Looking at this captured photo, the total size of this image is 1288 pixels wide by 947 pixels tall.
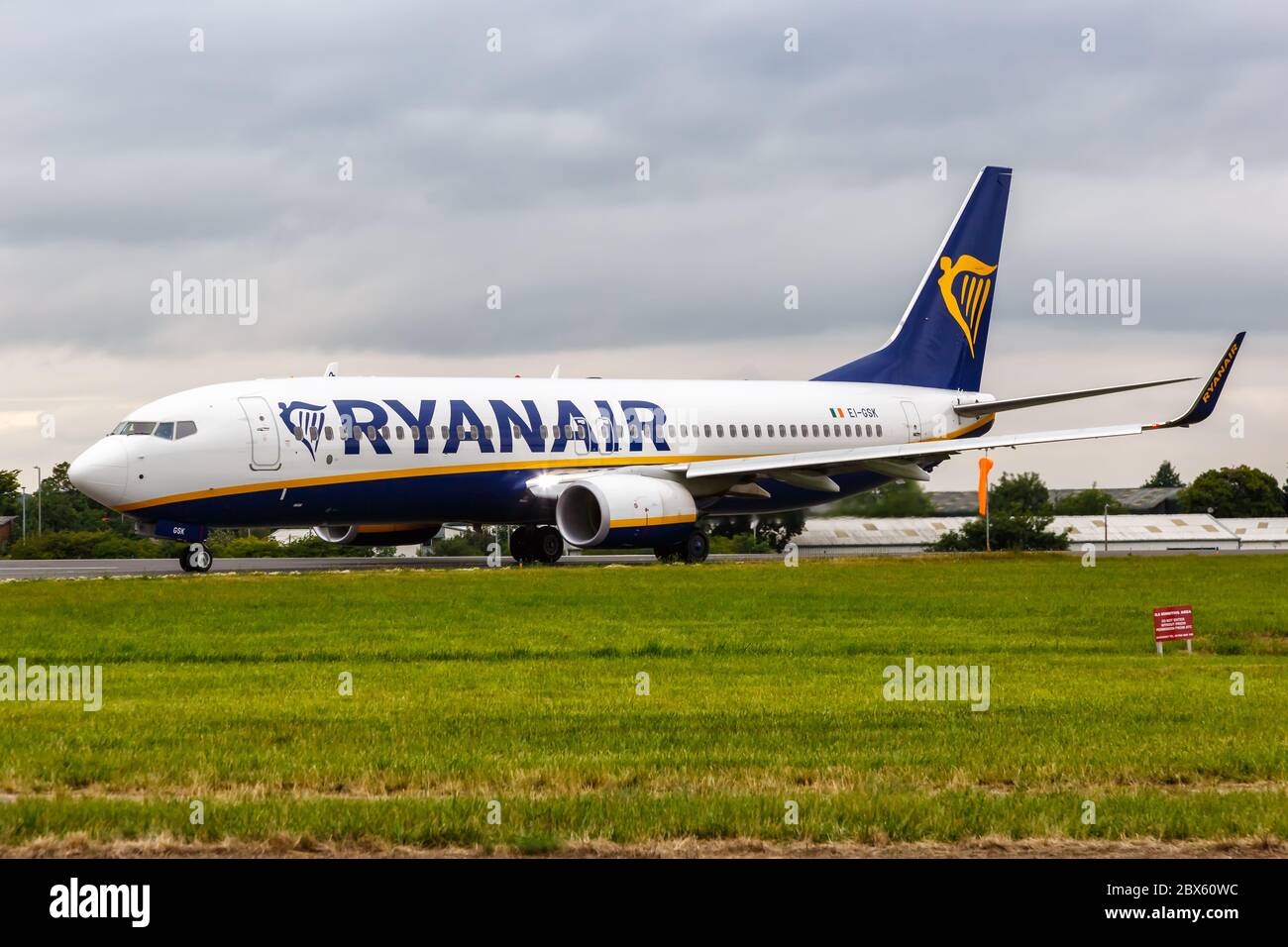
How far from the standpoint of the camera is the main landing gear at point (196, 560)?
36344mm

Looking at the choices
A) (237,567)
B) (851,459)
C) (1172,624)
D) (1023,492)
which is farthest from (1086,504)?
(1172,624)

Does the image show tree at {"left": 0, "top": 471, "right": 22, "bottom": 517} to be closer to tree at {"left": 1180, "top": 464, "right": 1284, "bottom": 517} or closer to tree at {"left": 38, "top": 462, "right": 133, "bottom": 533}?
tree at {"left": 38, "top": 462, "right": 133, "bottom": 533}

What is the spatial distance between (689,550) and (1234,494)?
77.0 m

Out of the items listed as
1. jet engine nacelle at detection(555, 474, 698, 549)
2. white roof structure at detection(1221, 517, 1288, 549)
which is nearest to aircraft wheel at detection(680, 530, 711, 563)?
jet engine nacelle at detection(555, 474, 698, 549)

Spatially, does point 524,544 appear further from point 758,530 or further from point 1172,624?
point 1172,624

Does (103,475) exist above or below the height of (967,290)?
below

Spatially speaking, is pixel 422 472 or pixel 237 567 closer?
pixel 422 472

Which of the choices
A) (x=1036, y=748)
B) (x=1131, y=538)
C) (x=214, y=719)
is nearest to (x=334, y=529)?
(x=214, y=719)

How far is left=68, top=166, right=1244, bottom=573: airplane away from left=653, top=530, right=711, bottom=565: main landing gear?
2.1 inches

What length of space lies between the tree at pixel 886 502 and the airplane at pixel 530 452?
58 centimetres

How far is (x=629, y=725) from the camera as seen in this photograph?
45.7 feet

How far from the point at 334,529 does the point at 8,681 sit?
82.7 ft

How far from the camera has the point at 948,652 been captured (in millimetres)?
20016
